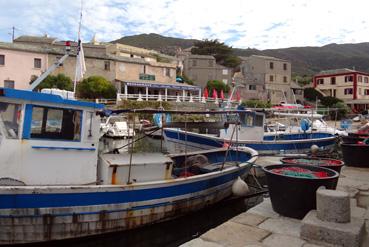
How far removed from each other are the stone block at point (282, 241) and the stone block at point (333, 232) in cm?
13

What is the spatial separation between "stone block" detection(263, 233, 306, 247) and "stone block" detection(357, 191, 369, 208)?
7.06 ft

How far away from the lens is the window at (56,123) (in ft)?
22.2

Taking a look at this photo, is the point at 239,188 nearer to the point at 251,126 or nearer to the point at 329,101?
the point at 251,126

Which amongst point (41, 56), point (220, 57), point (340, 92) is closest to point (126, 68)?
point (41, 56)

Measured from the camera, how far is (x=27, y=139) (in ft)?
21.7

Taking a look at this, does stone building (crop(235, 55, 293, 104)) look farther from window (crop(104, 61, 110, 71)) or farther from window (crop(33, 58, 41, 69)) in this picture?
window (crop(33, 58, 41, 69))

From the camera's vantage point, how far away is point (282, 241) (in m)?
3.99

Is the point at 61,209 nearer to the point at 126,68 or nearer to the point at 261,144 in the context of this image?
the point at 261,144

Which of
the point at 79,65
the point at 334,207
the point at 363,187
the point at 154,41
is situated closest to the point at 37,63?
the point at 79,65

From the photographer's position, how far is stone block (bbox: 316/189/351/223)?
3957mm

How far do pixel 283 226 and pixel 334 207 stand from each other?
30.9 inches

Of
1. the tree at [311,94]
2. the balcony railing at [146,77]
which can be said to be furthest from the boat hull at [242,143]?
the tree at [311,94]

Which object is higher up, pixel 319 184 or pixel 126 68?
pixel 126 68

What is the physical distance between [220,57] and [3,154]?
7006 cm
